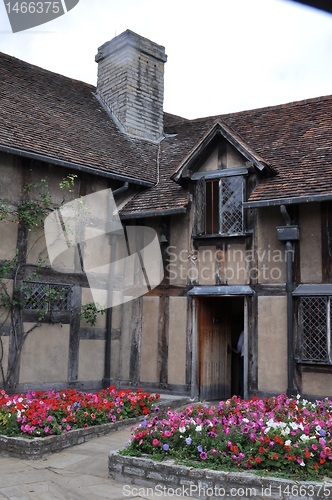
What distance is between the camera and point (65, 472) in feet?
18.7

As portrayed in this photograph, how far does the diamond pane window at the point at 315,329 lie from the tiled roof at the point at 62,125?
4.87 metres

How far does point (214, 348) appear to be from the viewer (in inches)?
429

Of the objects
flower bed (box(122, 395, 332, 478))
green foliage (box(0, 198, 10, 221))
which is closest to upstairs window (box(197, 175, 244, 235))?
green foliage (box(0, 198, 10, 221))

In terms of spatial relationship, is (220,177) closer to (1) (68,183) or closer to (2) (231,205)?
(2) (231,205)

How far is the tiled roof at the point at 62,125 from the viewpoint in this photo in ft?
34.0

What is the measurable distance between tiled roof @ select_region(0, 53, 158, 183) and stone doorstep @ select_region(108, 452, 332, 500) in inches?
247

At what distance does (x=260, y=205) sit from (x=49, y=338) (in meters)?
4.82

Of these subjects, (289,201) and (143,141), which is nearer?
(289,201)

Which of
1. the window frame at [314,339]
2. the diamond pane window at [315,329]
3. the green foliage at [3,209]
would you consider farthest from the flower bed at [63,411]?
the green foliage at [3,209]

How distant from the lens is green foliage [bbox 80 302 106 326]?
34.5ft

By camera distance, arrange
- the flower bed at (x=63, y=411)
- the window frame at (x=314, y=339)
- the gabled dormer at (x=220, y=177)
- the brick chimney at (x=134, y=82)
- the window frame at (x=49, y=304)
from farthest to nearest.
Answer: the brick chimney at (x=134, y=82), the gabled dormer at (x=220, y=177), the window frame at (x=49, y=304), the window frame at (x=314, y=339), the flower bed at (x=63, y=411)

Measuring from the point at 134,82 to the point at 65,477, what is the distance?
11412mm

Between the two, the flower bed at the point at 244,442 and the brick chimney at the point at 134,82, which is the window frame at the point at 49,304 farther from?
the brick chimney at the point at 134,82

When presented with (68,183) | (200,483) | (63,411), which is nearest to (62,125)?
(68,183)
